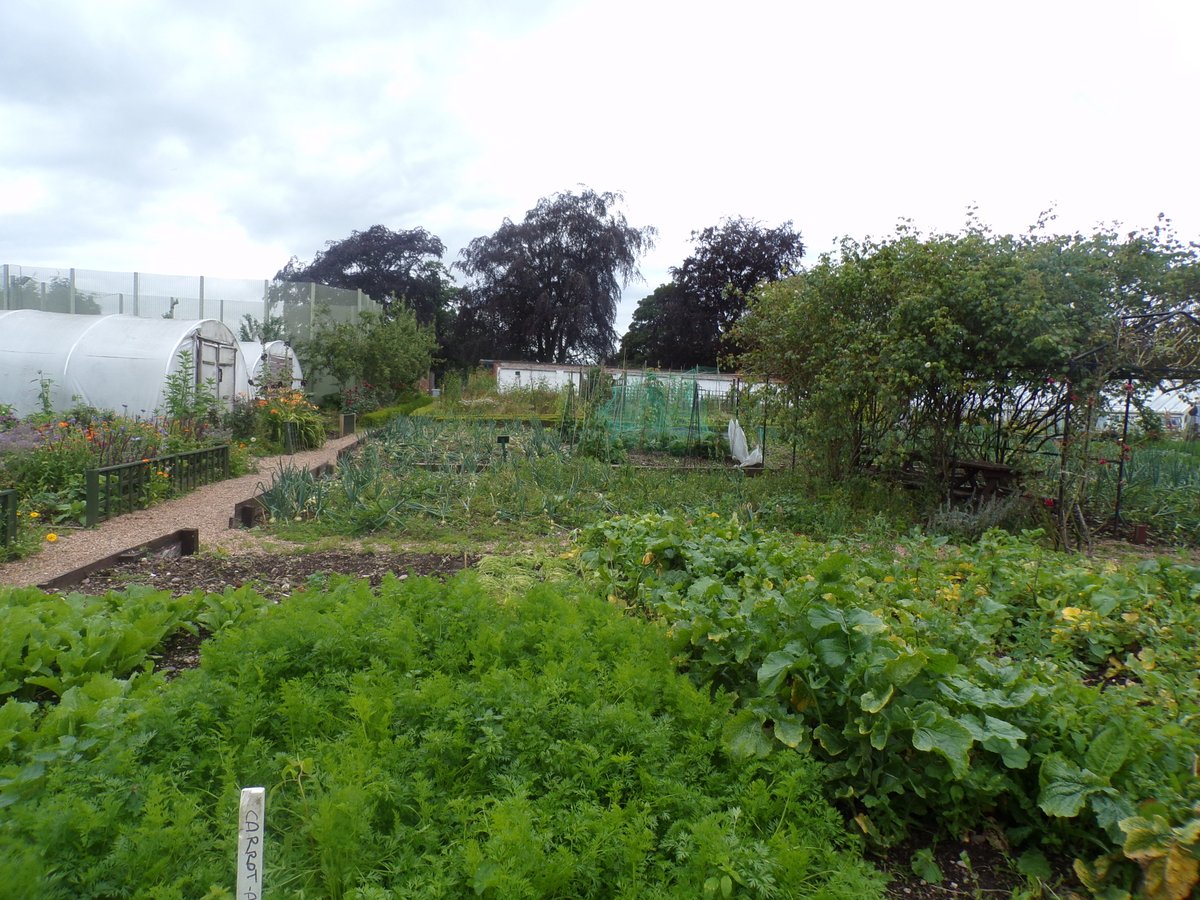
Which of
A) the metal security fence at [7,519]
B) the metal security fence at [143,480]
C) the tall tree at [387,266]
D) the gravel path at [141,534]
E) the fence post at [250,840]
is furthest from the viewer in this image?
→ the tall tree at [387,266]

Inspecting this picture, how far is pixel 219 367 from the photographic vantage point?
14.2 metres

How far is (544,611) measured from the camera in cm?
298

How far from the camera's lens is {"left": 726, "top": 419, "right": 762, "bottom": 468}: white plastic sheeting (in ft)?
39.8

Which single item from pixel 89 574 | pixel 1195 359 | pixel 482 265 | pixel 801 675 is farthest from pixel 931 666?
pixel 482 265

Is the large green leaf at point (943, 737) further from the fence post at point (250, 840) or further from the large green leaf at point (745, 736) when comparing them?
the fence post at point (250, 840)

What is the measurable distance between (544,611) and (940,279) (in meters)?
5.92

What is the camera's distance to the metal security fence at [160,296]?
20.0 metres

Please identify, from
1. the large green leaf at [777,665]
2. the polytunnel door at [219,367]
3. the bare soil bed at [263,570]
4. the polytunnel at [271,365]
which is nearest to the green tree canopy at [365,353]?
the polytunnel at [271,365]

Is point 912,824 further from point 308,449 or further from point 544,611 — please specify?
Result: point 308,449

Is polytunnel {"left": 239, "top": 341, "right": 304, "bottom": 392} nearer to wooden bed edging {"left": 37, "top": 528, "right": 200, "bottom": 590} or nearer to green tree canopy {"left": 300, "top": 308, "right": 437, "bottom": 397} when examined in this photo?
green tree canopy {"left": 300, "top": 308, "right": 437, "bottom": 397}

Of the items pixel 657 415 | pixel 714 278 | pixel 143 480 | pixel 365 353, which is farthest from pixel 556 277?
pixel 143 480

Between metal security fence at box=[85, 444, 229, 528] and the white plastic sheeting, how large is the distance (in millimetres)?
7654

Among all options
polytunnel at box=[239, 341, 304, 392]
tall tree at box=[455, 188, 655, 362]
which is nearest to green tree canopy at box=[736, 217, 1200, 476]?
polytunnel at box=[239, 341, 304, 392]

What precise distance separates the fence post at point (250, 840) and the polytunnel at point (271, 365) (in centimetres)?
1553
